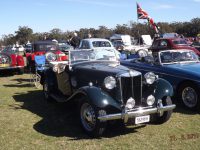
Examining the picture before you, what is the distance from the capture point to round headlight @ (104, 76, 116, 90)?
247 inches

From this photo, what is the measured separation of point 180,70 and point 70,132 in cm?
355

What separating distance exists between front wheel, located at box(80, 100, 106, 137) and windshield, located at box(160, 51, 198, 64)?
367 cm

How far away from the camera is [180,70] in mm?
8406

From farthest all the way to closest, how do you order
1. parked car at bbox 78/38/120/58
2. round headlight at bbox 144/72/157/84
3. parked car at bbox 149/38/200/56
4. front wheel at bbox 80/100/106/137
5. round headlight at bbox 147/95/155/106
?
parked car at bbox 149/38/200/56, parked car at bbox 78/38/120/58, round headlight at bbox 144/72/157/84, round headlight at bbox 147/95/155/106, front wheel at bbox 80/100/106/137

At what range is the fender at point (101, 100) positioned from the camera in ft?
19.6

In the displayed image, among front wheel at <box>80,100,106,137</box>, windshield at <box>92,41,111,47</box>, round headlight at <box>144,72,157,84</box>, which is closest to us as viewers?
front wheel at <box>80,100,106,137</box>

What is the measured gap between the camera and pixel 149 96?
6527mm

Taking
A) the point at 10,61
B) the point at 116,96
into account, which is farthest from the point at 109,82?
the point at 10,61

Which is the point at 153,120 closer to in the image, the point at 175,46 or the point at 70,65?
the point at 70,65

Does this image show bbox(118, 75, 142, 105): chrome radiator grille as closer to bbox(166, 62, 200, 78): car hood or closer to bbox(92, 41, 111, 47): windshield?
bbox(166, 62, 200, 78): car hood

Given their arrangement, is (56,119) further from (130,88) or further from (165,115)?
(165,115)

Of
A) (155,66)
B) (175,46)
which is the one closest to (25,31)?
(175,46)

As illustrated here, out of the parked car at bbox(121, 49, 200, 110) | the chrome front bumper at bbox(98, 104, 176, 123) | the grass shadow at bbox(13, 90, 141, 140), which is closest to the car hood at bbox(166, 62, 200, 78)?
the parked car at bbox(121, 49, 200, 110)

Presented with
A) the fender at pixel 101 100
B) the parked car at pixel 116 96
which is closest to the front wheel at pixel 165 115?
the parked car at pixel 116 96
